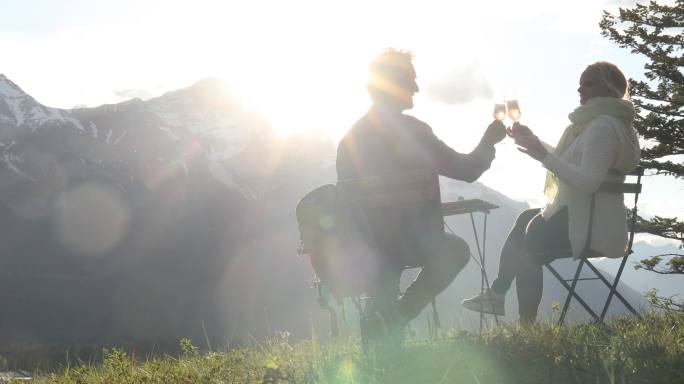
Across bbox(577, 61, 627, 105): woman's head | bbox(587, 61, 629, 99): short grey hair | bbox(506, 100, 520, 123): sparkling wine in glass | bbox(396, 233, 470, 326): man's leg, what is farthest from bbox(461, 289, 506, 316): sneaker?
bbox(587, 61, 629, 99): short grey hair

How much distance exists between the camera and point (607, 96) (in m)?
6.42

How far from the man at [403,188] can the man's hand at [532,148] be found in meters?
0.20

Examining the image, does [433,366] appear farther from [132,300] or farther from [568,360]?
[132,300]

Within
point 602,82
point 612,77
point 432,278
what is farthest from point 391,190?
point 612,77

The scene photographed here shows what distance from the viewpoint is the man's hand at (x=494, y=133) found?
5.95m

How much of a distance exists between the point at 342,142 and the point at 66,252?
206010 mm

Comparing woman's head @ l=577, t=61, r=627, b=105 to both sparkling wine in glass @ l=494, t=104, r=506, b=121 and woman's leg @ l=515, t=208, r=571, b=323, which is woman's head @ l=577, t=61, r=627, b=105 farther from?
woman's leg @ l=515, t=208, r=571, b=323

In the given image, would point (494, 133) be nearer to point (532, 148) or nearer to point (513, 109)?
point (532, 148)

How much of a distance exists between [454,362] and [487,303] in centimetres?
218

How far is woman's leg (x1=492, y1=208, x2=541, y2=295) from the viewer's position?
21.4 ft

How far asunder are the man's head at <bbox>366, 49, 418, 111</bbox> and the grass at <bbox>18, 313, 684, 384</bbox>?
2.07m

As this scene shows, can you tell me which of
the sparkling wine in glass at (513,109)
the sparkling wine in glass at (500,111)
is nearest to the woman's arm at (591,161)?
the sparkling wine in glass at (513,109)

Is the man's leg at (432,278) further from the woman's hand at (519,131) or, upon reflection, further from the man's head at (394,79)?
the man's head at (394,79)

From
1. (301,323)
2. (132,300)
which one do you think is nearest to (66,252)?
(132,300)
